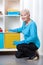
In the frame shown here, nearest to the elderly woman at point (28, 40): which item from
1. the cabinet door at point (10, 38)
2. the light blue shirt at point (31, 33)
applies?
the light blue shirt at point (31, 33)

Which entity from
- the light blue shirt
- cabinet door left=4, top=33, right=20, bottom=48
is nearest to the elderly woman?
the light blue shirt

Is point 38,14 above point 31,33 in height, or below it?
above

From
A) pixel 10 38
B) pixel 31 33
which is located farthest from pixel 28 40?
pixel 10 38

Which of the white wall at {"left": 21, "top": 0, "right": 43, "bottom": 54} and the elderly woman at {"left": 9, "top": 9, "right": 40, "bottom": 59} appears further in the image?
→ the white wall at {"left": 21, "top": 0, "right": 43, "bottom": 54}

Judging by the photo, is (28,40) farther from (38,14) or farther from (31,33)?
(38,14)

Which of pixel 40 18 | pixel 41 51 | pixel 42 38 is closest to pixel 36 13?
pixel 40 18

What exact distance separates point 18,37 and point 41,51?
48cm

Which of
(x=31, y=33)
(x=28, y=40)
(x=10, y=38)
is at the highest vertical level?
(x=31, y=33)

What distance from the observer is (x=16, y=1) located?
377 centimetres

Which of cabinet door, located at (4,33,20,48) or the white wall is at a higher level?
the white wall

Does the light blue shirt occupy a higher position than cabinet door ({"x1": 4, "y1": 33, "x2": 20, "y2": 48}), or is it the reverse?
the light blue shirt

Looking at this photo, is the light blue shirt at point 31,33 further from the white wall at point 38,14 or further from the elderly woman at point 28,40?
the white wall at point 38,14

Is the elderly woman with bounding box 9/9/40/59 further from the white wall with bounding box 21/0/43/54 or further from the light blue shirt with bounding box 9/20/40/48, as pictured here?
the white wall with bounding box 21/0/43/54

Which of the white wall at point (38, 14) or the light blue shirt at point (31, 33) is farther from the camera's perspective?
the white wall at point (38, 14)
